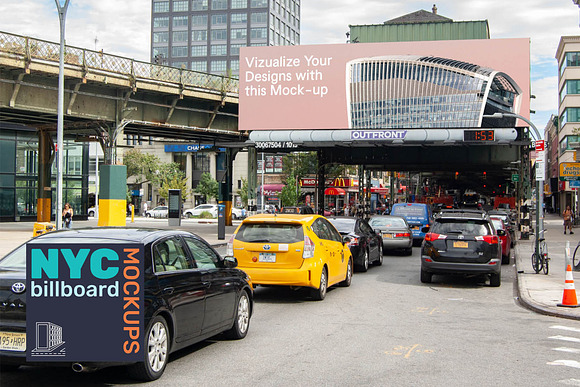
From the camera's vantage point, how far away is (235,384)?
6.59 metres

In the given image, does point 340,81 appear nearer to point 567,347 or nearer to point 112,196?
point 112,196

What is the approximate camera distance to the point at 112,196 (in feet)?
103

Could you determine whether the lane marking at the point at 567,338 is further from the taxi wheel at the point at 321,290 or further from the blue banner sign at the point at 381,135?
the blue banner sign at the point at 381,135

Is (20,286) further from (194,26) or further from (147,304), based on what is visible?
(194,26)

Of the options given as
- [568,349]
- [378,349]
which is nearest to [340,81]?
[568,349]

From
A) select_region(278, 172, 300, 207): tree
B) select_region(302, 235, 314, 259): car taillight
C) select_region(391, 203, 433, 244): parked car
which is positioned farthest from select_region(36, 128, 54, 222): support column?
select_region(302, 235, 314, 259): car taillight

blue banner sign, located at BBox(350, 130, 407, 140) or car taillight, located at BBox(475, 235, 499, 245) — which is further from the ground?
blue banner sign, located at BBox(350, 130, 407, 140)

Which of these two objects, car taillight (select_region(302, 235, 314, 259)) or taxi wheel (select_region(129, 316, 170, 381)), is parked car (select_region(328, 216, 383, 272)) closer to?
car taillight (select_region(302, 235, 314, 259))

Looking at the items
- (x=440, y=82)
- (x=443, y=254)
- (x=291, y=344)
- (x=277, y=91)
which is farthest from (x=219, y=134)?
(x=291, y=344)

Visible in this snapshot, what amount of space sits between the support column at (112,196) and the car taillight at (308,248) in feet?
67.8

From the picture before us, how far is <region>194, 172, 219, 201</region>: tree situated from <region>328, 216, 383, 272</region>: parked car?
64485 mm

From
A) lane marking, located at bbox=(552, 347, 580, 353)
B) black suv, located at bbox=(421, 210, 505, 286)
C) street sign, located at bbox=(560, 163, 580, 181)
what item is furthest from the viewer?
street sign, located at bbox=(560, 163, 580, 181)

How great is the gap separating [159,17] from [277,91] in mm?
79485

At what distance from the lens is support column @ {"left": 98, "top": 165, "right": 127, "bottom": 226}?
3083cm
